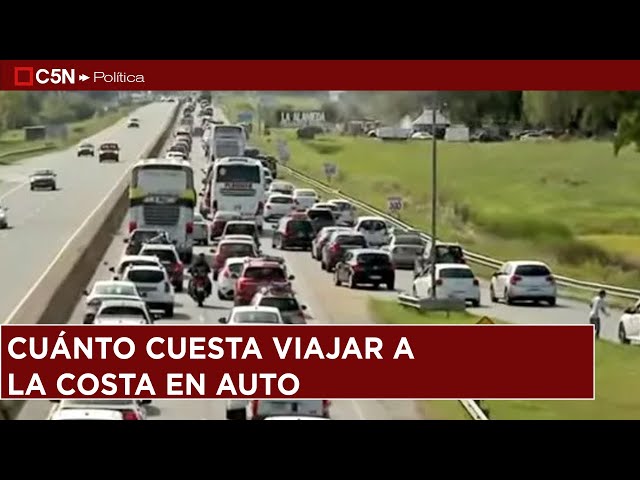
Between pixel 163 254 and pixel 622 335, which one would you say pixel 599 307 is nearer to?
pixel 622 335

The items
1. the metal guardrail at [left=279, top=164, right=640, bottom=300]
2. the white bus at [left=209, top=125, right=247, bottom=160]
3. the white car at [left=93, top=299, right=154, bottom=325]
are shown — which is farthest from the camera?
the white bus at [left=209, top=125, right=247, bottom=160]

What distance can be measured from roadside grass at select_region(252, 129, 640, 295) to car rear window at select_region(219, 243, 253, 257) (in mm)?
775

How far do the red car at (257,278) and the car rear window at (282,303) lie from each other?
1.44ft

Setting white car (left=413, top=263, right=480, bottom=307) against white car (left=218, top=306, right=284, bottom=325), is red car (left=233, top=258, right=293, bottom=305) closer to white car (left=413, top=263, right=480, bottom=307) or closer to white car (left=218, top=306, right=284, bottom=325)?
white car (left=218, top=306, right=284, bottom=325)

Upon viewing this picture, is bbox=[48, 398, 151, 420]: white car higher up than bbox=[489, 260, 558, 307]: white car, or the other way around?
bbox=[489, 260, 558, 307]: white car

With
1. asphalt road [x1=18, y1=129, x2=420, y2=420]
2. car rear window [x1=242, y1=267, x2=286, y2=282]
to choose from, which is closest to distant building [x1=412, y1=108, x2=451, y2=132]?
asphalt road [x1=18, y1=129, x2=420, y2=420]

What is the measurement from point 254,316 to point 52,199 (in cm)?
189

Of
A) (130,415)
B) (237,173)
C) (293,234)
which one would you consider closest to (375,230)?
(237,173)

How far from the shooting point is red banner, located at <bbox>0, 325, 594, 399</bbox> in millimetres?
22062

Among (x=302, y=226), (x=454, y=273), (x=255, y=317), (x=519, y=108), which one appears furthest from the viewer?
(x=302, y=226)

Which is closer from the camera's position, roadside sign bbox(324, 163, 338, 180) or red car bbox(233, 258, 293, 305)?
red car bbox(233, 258, 293, 305)

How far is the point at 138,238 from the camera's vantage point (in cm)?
2458

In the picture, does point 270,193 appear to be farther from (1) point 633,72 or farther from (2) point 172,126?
(1) point 633,72
